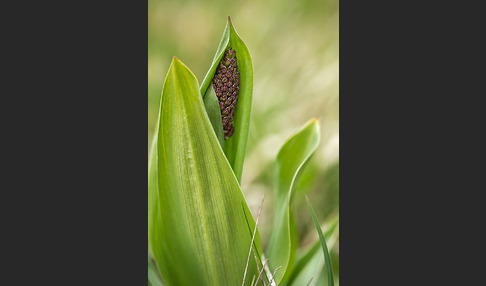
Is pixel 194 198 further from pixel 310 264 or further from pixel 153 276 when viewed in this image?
pixel 310 264

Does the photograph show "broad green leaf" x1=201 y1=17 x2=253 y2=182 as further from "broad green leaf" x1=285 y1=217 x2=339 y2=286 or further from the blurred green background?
"broad green leaf" x1=285 y1=217 x2=339 y2=286

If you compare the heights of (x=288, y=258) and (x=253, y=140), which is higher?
(x=253, y=140)

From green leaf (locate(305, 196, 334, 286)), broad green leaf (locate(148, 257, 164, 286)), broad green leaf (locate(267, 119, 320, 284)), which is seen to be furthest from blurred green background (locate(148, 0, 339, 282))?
broad green leaf (locate(148, 257, 164, 286))

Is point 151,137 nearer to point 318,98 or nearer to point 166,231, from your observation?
point 166,231

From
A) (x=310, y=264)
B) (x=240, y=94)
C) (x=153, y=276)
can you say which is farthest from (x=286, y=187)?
(x=153, y=276)

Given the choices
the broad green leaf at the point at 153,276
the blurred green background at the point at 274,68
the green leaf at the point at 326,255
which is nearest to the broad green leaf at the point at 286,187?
the blurred green background at the point at 274,68

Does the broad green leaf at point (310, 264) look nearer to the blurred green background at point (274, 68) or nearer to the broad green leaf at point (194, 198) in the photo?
the blurred green background at point (274, 68)

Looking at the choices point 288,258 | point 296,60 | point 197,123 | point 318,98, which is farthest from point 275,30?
point 288,258
